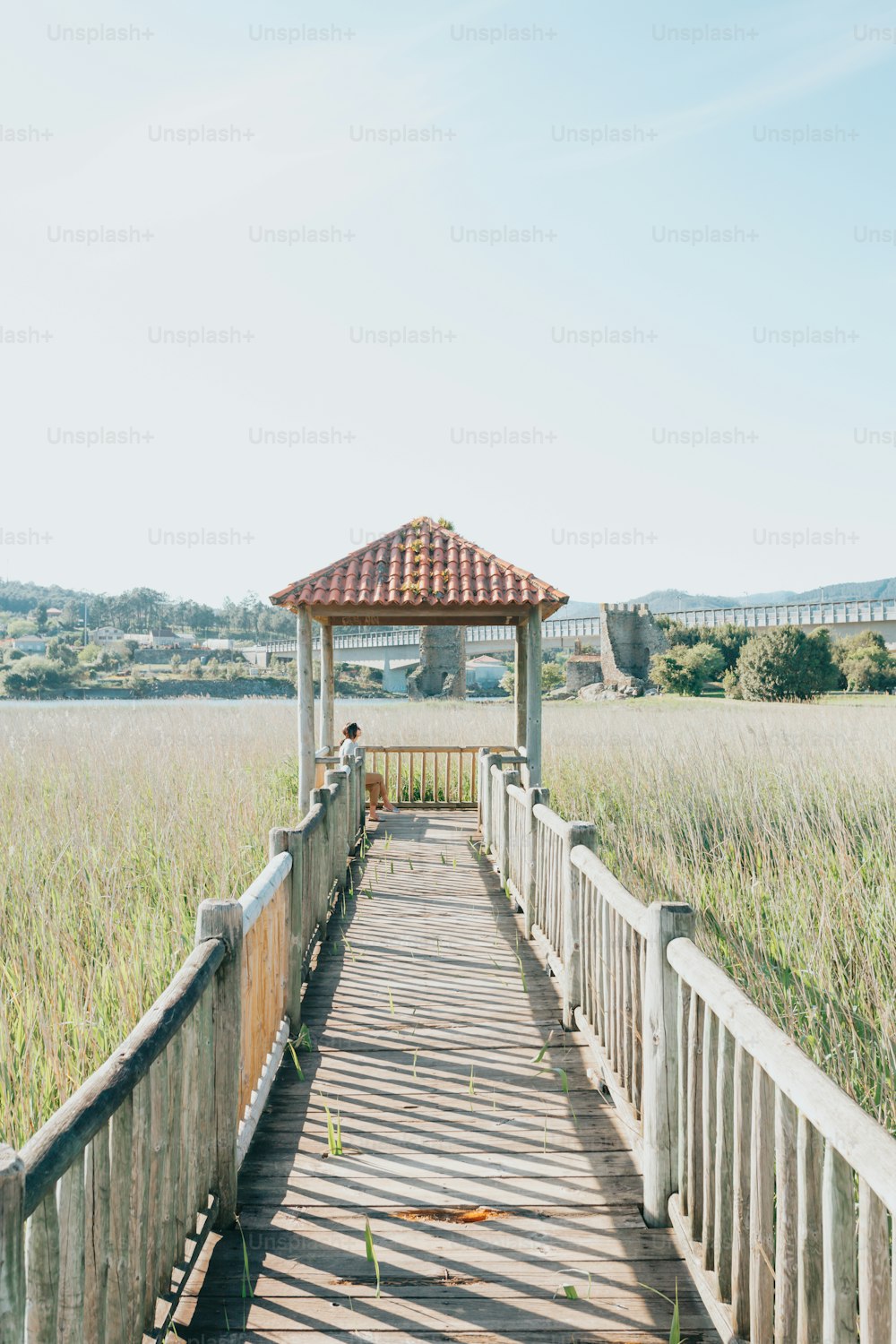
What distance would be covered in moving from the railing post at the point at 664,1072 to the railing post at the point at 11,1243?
2143mm

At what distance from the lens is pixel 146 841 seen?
798 centimetres

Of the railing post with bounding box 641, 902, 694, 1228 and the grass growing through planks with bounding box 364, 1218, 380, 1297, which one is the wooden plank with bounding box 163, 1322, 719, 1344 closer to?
the grass growing through planks with bounding box 364, 1218, 380, 1297

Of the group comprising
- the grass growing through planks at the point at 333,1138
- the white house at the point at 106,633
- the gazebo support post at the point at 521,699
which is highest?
the white house at the point at 106,633

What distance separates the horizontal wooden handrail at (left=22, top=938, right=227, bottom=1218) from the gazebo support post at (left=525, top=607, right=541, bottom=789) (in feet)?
27.2

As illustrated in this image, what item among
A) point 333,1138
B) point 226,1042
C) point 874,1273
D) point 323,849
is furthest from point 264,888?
point 874,1273

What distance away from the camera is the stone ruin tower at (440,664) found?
35.4m

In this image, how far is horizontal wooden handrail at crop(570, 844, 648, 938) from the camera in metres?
3.52

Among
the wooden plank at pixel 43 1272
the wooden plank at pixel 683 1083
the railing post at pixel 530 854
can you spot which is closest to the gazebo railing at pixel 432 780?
the railing post at pixel 530 854

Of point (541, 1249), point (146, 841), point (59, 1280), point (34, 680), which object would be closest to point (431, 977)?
point (541, 1249)

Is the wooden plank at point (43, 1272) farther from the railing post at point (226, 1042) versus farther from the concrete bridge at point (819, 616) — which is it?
the concrete bridge at point (819, 616)

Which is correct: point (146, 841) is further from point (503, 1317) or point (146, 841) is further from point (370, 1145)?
point (503, 1317)

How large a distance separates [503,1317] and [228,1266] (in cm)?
90

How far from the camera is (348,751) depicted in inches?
428

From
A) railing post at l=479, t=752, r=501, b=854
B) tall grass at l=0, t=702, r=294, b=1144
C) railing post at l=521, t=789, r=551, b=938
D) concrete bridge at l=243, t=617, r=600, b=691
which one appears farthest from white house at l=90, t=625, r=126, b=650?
railing post at l=521, t=789, r=551, b=938
